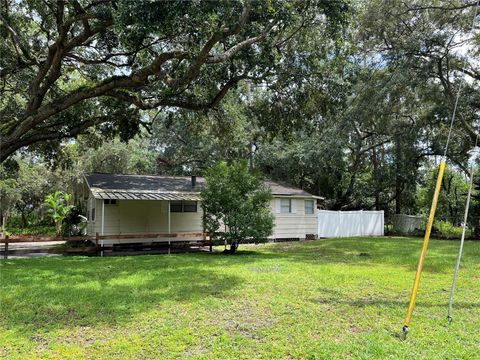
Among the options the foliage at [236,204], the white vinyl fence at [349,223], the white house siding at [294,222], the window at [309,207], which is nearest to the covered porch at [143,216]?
the foliage at [236,204]

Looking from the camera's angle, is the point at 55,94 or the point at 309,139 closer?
the point at 55,94

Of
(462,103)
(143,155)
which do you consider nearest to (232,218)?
(462,103)

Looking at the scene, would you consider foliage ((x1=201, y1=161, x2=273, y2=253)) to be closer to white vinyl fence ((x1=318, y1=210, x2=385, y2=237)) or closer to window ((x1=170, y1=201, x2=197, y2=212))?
window ((x1=170, y1=201, x2=197, y2=212))

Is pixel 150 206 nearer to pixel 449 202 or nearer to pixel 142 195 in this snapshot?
pixel 142 195

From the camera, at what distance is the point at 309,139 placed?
25.5 meters

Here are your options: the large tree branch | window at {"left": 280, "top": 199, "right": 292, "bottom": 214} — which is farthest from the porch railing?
the large tree branch

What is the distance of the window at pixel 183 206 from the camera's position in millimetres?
17969

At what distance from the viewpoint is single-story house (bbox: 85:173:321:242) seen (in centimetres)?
1592

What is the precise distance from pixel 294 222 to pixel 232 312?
15.0 m

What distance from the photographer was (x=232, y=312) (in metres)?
6.20

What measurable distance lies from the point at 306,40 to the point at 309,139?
12280mm

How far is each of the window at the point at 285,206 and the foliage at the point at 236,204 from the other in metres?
6.09

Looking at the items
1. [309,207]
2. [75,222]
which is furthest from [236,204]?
[75,222]

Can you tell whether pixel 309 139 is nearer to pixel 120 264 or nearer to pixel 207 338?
pixel 120 264
